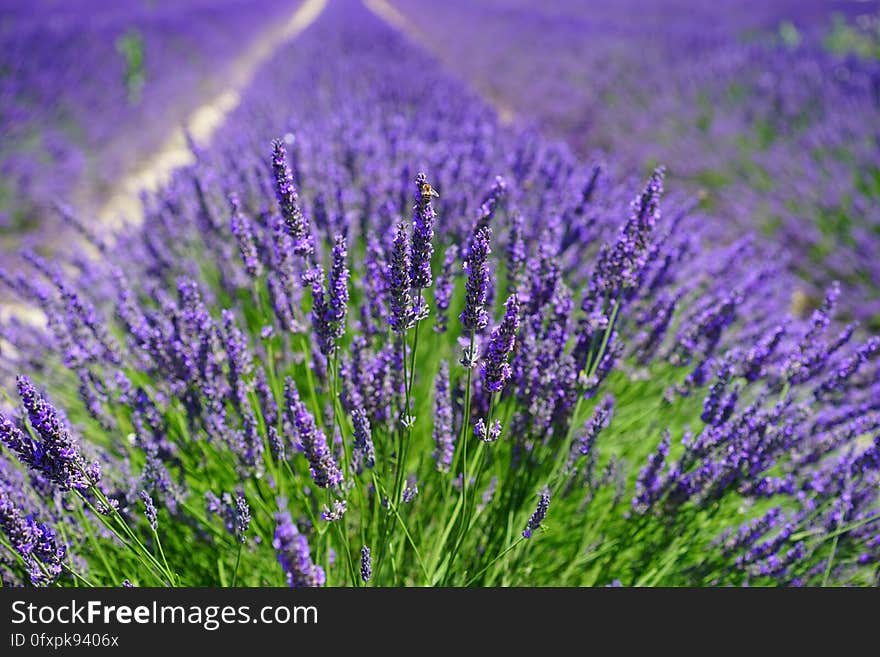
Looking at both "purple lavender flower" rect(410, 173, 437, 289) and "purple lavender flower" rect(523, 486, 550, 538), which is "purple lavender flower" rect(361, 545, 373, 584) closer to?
"purple lavender flower" rect(523, 486, 550, 538)

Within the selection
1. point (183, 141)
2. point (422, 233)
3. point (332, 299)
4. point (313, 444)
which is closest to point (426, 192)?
point (422, 233)

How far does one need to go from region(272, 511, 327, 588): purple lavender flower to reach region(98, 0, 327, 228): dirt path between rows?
7.95 feet

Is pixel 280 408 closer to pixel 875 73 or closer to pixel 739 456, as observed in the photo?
pixel 739 456

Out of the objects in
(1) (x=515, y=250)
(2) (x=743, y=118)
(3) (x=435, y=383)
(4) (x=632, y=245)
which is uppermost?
(2) (x=743, y=118)

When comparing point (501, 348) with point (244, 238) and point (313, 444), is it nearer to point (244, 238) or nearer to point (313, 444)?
point (313, 444)

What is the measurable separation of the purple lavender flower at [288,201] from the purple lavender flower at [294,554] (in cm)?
58

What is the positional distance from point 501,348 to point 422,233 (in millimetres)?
266

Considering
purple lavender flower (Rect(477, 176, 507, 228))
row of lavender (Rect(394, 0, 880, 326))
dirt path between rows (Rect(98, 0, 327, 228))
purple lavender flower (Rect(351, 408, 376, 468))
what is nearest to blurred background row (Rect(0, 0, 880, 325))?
row of lavender (Rect(394, 0, 880, 326))

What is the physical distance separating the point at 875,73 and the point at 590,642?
27.1 feet

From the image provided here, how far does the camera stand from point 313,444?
3.39 feet

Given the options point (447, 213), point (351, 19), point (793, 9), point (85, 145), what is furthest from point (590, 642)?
point (793, 9)

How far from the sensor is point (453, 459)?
4.95 ft

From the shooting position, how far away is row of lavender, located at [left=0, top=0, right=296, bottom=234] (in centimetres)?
534

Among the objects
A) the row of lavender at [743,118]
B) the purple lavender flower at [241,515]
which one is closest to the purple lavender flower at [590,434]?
the purple lavender flower at [241,515]
